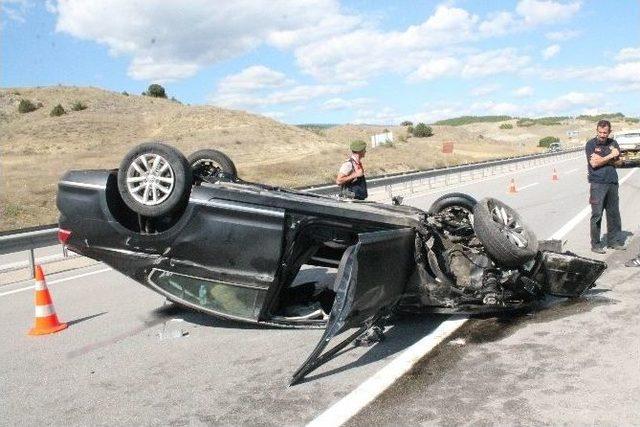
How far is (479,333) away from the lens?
5.09 m

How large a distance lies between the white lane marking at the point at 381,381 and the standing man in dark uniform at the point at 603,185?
4027mm

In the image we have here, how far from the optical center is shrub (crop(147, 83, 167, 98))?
90812 mm

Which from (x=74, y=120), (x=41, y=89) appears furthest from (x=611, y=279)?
(x=41, y=89)

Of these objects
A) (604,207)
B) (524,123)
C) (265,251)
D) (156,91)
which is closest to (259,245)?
(265,251)

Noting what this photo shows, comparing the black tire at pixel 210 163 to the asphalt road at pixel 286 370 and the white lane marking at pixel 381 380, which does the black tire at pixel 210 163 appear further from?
the white lane marking at pixel 381 380

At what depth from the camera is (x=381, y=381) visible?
4145 mm

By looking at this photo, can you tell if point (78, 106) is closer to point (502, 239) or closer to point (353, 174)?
point (353, 174)

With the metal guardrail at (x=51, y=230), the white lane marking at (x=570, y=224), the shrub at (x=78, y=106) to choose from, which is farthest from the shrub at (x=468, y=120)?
the white lane marking at (x=570, y=224)

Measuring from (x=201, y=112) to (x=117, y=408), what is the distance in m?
67.5

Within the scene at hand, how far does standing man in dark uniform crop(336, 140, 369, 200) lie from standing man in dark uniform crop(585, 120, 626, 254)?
3.22 meters

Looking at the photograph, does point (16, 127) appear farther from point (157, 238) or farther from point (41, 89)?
point (157, 238)

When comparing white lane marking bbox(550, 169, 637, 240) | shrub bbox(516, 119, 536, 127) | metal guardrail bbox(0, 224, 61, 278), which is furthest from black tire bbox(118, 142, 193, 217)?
shrub bbox(516, 119, 536, 127)

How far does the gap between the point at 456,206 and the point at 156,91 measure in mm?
90111

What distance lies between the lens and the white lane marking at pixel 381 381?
3602mm
